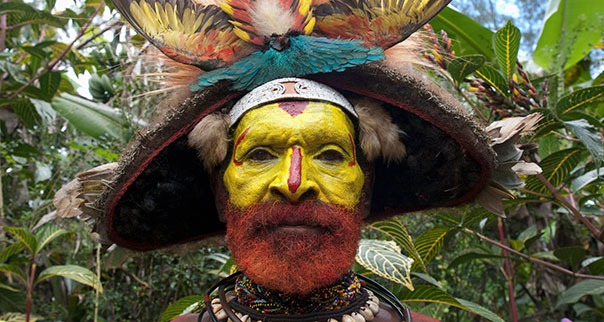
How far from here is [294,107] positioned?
4.38 feet

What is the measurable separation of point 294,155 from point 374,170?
15.3 inches

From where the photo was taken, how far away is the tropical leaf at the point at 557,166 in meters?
1.90

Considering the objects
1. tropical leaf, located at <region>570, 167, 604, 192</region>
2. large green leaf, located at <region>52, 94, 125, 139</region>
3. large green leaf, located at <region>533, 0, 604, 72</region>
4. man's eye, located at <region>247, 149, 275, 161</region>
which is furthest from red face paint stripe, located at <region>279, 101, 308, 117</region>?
large green leaf, located at <region>52, 94, 125, 139</region>

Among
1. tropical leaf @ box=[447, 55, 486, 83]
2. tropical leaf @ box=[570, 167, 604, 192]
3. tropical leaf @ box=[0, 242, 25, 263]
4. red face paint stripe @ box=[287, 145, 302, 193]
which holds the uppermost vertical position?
tropical leaf @ box=[447, 55, 486, 83]

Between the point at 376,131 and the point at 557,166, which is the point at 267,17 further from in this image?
the point at 557,166

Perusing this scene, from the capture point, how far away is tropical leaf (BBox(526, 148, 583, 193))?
190cm

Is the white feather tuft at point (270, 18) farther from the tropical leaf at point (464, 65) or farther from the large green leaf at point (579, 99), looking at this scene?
the large green leaf at point (579, 99)

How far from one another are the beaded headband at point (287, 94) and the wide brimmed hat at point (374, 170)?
38 mm

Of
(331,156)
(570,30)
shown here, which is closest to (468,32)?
(570,30)

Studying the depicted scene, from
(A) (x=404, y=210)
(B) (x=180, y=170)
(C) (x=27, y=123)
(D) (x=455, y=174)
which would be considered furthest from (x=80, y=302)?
(D) (x=455, y=174)

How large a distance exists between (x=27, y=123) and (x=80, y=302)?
4.04ft

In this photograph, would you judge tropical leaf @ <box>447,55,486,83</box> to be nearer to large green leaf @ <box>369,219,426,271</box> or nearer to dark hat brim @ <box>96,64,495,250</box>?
dark hat brim @ <box>96,64,495,250</box>

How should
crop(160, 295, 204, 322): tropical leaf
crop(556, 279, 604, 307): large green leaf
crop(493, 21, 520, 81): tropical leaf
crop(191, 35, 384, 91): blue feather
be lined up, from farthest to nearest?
crop(556, 279, 604, 307): large green leaf → crop(160, 295, 204, 322): tropical leaf → crop(493, 21, 520, 81): tropical leaf → crop(191, 35, 384, 91): blue feather

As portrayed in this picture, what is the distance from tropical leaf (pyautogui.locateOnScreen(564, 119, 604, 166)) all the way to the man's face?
0.71 m
